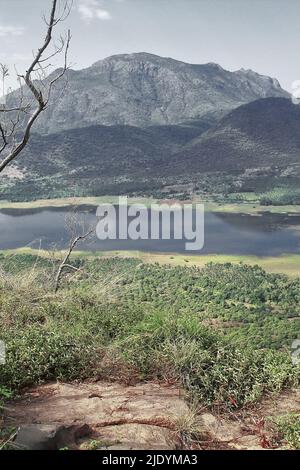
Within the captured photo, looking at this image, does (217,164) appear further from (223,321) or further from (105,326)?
(105,326)

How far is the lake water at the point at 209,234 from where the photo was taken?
59541mm

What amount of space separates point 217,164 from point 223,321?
98200 millimetres

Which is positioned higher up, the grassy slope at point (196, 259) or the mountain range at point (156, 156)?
the mountain range at point (156, 156)

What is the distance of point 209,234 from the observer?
229ft

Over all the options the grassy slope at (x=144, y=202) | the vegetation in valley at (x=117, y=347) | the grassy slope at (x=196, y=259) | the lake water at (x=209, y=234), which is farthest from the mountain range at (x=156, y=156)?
the vegetation in valley at (x=117, y=347)

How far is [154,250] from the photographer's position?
59.8 metres

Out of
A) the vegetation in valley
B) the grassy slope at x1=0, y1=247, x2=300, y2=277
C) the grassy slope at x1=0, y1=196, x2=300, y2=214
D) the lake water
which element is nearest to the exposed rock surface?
the vegetation in valley

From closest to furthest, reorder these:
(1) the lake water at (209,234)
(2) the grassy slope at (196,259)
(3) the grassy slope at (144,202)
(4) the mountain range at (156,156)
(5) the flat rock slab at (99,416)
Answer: (5) the flat rock slab at (99,416) → (2) the grassy slope at (196,259) → (1) the lake water at (209,234) → (3) the grassy slope at (144,202) → (4) the mountain range at (156,156)

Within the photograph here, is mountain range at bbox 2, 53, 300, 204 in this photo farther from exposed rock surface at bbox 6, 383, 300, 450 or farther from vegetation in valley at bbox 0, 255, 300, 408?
exposed rock surface at bbox 6, 383, 300, 450

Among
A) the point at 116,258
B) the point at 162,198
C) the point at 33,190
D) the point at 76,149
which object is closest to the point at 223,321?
the point at 116,258

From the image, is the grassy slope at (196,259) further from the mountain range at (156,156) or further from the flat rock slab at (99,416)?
the mountain range at (156,156)

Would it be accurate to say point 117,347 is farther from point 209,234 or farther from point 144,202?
point 144,202

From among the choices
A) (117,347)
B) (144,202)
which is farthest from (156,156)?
(117,347)

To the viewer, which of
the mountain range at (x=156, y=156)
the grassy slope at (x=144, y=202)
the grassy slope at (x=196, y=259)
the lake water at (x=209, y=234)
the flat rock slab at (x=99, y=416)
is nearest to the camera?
the flat rock slab at (x=99, y=416)
